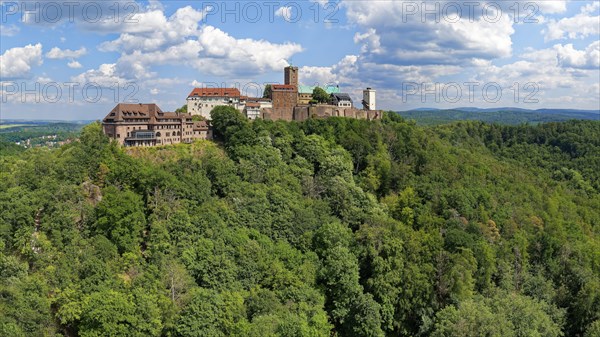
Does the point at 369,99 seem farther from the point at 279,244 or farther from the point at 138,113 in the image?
the point at 279,244

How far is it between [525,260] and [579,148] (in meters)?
89.7

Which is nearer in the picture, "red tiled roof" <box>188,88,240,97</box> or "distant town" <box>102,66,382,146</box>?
"distant town" <box>102,66,382,146</box>

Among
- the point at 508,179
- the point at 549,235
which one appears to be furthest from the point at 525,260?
the point at 508,179

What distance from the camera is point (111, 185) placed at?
59.4 metres

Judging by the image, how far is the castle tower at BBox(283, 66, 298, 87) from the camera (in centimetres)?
9794

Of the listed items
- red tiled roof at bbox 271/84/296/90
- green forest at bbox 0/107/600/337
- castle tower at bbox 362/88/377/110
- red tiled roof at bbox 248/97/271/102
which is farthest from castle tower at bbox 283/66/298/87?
green forest at bbox 0/107/600/337

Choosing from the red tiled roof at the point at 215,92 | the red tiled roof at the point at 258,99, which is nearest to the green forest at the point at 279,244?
the red tiled roof at the point at 258,99

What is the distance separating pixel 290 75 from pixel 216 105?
18.5m

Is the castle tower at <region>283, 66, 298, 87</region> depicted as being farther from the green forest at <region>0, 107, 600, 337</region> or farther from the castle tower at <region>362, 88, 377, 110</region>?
the green forest at <region>0, 107, 600, 337</region>

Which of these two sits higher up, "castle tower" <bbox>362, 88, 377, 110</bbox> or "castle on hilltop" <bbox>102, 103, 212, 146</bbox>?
"castle tower" <bbox>362, 88, 377, 110</bbox>

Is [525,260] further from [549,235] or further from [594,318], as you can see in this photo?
[594,318]

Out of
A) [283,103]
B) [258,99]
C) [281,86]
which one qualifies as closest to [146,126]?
[258,99]

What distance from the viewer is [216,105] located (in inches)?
3420

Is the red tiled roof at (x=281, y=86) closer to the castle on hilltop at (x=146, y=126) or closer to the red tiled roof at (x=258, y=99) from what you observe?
the red tiled roof at (x=258, y=99)
